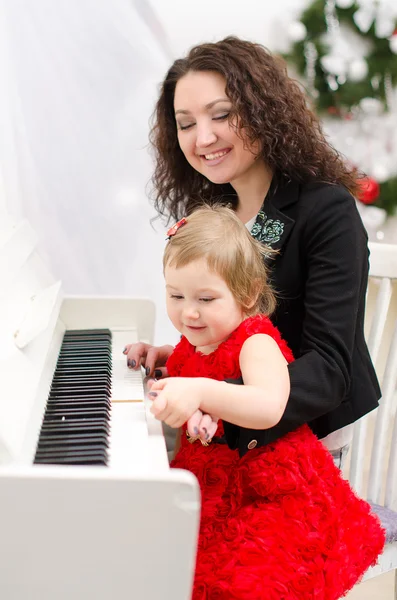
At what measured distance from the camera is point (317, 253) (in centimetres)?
148

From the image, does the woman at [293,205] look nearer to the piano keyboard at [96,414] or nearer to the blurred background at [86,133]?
the piano keyboard at [96,414]

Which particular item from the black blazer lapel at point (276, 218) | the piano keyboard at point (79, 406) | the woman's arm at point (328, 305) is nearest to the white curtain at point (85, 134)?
the piano keyboard at point (79, 406)

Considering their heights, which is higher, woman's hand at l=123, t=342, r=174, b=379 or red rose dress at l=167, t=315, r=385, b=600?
woman's hand at l=123, t=342, r=174, b=379

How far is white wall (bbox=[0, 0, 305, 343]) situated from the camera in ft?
9.10

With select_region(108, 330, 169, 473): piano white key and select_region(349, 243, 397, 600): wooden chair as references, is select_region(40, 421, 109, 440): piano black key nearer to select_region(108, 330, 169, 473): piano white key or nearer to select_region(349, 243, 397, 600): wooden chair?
select_region(108, 330, 169, 473): piano white key

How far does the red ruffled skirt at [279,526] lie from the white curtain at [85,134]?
1697 millimetres

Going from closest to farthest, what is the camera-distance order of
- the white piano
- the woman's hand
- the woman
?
the white piano, the woman, the woman's hand

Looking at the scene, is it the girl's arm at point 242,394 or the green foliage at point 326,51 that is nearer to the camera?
the girl's arm at point 242,394

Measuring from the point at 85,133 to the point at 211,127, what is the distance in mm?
1503

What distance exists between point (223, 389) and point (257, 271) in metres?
0.29

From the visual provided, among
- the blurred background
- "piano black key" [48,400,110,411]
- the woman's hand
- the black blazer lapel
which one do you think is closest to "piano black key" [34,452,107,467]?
"piano black key" [48,400,110,411]

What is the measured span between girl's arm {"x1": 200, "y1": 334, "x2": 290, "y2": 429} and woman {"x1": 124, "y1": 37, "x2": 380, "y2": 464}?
0.14 metres

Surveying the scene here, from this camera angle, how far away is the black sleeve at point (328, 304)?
134 cm

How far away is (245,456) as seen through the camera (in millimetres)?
1294
